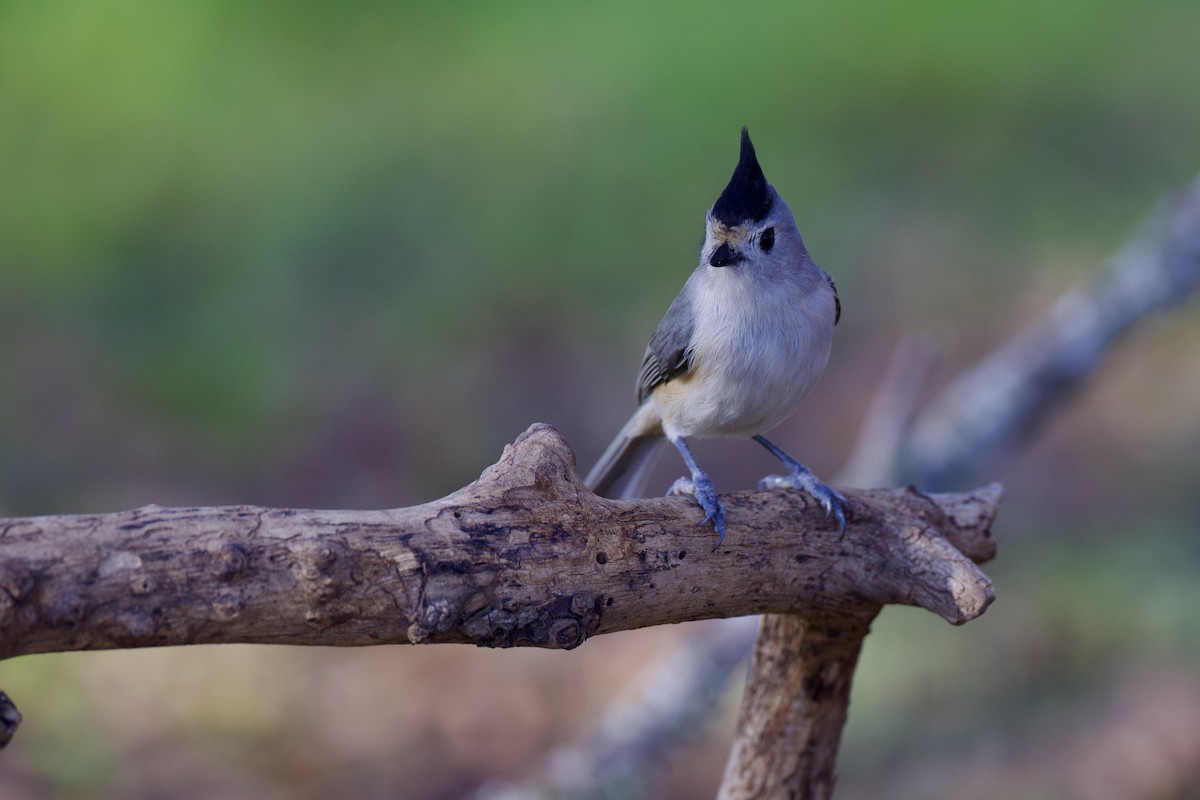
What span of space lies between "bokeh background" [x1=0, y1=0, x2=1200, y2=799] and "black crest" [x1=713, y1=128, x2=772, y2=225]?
2.43 meters

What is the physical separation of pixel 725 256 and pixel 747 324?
0.21 meters

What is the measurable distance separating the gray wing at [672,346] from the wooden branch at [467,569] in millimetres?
689

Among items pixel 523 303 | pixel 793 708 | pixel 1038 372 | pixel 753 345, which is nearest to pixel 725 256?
pixel 753 345

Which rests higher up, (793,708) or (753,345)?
(753,345)

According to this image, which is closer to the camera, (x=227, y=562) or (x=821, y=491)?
(x=227, y=562)

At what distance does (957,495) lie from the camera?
3168 mm

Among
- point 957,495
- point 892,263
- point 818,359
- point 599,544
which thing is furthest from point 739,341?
point 892,263

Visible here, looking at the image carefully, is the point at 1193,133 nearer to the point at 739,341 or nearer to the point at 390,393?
the point at 390,393

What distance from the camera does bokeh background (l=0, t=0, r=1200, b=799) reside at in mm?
4945

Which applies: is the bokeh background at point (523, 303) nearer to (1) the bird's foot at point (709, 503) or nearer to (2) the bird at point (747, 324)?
(2) the bird at point (747, 324)

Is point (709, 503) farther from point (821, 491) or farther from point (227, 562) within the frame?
point (227, 562)

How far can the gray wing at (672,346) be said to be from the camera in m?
3.46

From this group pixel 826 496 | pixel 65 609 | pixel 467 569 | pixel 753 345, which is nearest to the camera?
pixel 65 609

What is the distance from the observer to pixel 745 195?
316 centimetres
